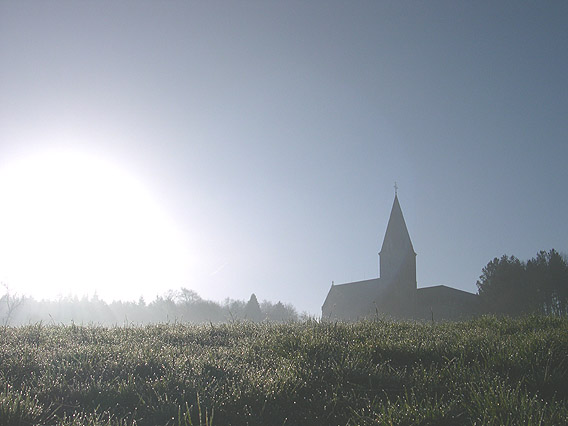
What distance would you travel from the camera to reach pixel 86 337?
6.37 m

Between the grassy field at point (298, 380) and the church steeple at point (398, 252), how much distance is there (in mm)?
54309

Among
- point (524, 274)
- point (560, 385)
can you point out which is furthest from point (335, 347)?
point (524, 274)

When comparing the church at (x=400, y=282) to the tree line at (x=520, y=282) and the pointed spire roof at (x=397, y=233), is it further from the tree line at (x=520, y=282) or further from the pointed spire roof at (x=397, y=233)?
the tree line at (x=520, y=282)

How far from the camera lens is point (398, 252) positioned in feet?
192

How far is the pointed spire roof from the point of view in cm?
5847

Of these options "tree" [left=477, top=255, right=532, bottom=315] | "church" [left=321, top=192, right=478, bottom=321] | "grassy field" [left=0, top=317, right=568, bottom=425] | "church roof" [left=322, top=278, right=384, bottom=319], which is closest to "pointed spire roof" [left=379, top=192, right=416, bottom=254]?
"church" [left=321, top=192, right=478, bottom=321]

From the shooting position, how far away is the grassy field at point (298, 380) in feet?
10.8

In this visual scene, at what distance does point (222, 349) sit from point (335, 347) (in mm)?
1474

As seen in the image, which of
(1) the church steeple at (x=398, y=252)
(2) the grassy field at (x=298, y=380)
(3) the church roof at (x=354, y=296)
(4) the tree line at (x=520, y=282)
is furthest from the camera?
(3) the church roof at (x=354, y=296)

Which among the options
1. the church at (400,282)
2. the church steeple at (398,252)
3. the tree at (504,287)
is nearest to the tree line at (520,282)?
the tree at (504,287)

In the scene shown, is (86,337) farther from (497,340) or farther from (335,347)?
(497,340)

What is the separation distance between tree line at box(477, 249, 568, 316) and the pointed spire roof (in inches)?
452

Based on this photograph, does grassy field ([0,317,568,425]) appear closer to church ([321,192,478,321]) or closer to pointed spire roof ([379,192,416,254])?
church ([321,192,478,321])

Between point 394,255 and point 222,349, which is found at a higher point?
point 394,255
